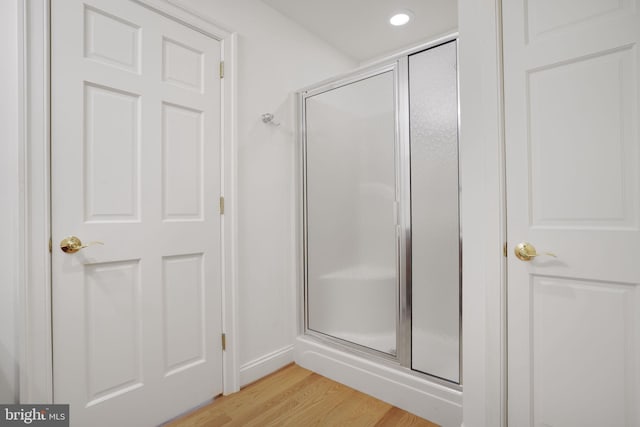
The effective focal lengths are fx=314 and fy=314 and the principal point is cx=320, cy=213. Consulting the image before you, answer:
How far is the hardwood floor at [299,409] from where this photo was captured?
5.30ft

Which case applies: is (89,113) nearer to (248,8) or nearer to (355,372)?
(248,8)

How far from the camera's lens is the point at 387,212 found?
189 centimetres

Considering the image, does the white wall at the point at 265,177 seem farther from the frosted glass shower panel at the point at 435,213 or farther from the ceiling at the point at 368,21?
the frosted glass shower panel at the point at 435,213

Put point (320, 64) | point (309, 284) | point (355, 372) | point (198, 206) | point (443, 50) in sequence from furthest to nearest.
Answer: point (320, 64) → point (309, 284) → point (355, 372) → point (198, 206) → point (443, 50)

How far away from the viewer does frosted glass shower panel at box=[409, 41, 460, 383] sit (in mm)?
1591

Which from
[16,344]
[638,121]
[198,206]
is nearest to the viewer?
[638,121]

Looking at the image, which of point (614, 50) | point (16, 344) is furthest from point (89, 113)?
point (614, 50)

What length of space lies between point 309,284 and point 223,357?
2.40 ft

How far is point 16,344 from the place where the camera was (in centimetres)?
123

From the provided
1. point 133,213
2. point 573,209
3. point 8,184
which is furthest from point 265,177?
point 573,209

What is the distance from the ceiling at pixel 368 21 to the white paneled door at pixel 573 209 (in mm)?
1168

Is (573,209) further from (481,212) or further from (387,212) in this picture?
(387,212)

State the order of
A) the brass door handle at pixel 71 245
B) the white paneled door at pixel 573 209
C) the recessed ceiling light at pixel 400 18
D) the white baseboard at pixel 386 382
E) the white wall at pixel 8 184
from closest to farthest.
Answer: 1. the white paneled door at pixel 573 209
2. the white wall at pixel 8 184
3. the brass door handle at pixel 71 245
4. the white baseboard at pixel 386 382
5. the recessed ceiling light at pixel 400 18

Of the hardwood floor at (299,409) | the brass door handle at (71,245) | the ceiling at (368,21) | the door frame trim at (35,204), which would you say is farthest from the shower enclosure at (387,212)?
the door frame trim at (35,204)
